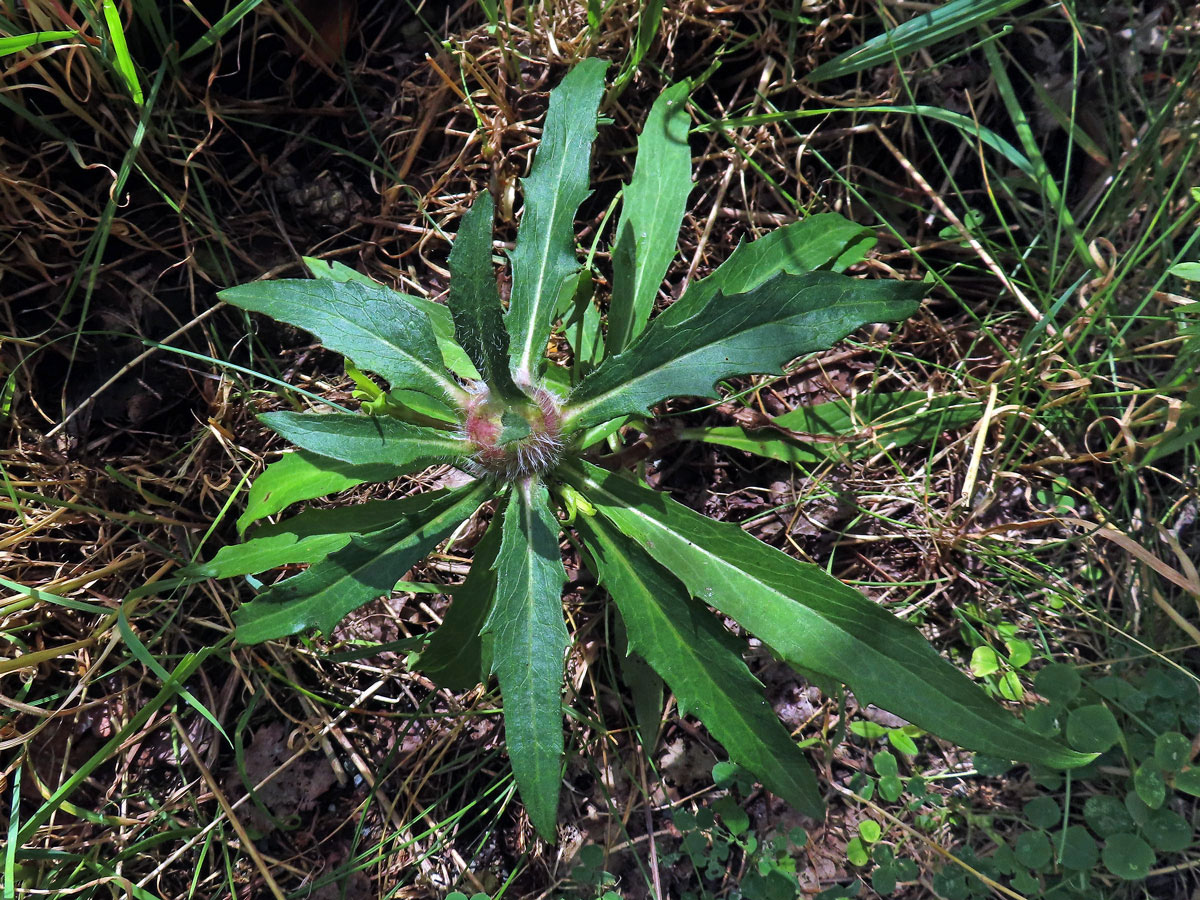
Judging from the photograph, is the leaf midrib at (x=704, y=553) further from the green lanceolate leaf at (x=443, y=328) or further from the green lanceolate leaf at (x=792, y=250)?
the green lanceolate leaf at (x=792, y=250)

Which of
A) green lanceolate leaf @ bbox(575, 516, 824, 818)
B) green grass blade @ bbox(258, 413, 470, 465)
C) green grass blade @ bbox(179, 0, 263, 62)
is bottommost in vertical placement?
green lanceolate leaf @ bbox(575, 516, 824, 818)

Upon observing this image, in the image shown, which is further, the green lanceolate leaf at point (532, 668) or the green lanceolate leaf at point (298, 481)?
the green lanceolate leaf at point (298, 481)

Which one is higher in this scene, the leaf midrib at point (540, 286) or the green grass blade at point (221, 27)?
the green grass blade at point (221, 27)

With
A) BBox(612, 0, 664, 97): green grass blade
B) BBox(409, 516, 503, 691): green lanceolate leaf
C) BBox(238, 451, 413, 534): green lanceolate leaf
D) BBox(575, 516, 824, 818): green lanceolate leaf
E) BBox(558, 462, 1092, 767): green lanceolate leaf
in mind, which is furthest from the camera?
BBox(612, 0, 664, 97): green grass blade

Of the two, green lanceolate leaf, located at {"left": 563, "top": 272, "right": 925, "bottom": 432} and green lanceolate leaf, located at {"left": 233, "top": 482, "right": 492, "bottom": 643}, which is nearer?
green lanceolate leaf, located at {"left": 563, "top": 272, "right": 925, "bottom": 432}

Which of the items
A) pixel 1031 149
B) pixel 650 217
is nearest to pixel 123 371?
pixel 650 217

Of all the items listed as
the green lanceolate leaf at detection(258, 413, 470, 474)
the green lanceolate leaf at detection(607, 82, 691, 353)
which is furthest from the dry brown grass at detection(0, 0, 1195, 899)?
the green lanceolate leaf at detection(258, 413, 470, 474)

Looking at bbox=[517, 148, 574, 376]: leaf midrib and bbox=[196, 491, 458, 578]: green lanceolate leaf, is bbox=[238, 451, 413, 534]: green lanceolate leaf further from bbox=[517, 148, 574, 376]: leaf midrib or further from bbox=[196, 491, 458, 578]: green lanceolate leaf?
bbox=[517, 148, 574, 376]: leaf midrib

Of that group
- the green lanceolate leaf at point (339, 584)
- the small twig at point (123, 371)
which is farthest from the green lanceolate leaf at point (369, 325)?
the small twig at point (123, 371)
